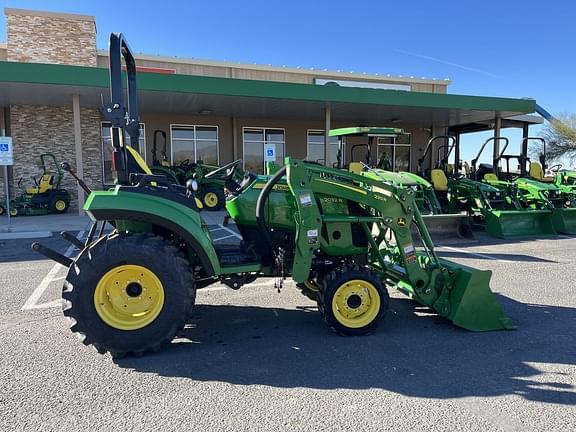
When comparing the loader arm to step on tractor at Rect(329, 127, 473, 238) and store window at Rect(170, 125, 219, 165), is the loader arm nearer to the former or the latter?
step on tractor at Rect(329, 127, 473, 238)

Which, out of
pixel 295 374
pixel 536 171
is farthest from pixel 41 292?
pixel 536 171

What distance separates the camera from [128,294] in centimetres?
354

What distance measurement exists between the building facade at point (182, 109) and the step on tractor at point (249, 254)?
8233 mm

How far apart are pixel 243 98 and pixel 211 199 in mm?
3388

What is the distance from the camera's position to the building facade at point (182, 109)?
12.6 metres

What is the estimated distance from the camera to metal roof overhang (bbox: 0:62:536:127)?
11430 mm

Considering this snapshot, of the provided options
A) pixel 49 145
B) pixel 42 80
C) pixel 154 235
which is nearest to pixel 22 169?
pixel 49 145

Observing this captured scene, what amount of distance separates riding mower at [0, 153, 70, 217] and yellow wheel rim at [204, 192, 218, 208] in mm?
4787

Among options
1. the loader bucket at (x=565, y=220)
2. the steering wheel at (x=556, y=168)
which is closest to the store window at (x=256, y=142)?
the steering wheel at (x=556, y=168)

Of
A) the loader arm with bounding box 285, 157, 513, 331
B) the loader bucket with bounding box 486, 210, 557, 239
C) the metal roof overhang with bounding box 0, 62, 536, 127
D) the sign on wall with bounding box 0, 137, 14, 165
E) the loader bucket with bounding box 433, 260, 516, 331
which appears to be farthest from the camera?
the metal roof overhang with bounding box 0, 62, 536, 127

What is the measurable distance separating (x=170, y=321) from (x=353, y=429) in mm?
1664

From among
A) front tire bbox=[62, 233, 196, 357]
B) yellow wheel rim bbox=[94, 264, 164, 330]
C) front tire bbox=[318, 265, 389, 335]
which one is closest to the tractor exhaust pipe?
front tire bbox=[62, 233, 196, 357]

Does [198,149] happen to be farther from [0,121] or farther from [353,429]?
[353,429]

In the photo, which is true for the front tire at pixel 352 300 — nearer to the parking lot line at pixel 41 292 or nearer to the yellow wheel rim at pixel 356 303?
the yellow wheel rim at pixel 356 303
